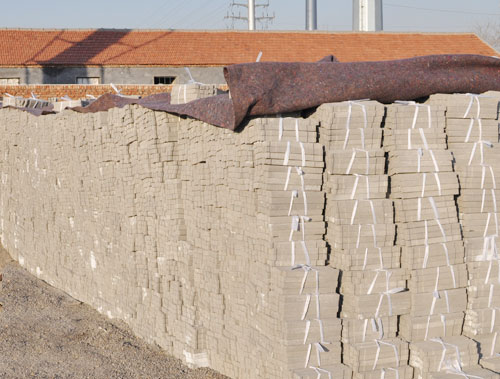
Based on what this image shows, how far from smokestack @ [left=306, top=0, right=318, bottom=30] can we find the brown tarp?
121ft

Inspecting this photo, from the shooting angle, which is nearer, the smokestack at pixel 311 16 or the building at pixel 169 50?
the building at pixel 169 50

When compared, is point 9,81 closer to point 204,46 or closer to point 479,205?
point 204,46

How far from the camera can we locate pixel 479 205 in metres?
5.98

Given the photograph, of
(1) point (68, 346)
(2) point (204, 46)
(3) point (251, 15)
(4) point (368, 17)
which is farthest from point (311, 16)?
(1) point (68, 346)

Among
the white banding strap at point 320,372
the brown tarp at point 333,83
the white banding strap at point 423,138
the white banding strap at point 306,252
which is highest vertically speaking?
the brown tarp at point 333,83

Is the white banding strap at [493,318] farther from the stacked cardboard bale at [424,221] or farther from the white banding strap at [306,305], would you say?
the white banding strap at [306,305]

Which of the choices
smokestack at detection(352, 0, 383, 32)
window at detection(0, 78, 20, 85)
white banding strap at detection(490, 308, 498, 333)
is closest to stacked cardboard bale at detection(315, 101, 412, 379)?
white banding strap at detection(490, 308, 498, 333)

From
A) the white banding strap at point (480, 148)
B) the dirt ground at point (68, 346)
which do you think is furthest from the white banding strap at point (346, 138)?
the dirt ground at point (68, 346)

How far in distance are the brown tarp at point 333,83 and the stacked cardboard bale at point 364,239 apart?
0.28m

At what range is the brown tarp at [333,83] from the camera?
5863mm

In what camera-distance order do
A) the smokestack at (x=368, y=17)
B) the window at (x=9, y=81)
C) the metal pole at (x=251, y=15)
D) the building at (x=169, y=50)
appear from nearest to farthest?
the window at (x=9, y=81), the building at (x=169, y=50), the smokestack at (x=368, y=17), the metal pole at (x=251, y=15)

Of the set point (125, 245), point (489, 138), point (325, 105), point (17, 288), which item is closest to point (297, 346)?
point (325, 105)

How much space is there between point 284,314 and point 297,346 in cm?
27

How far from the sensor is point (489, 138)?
606cm
